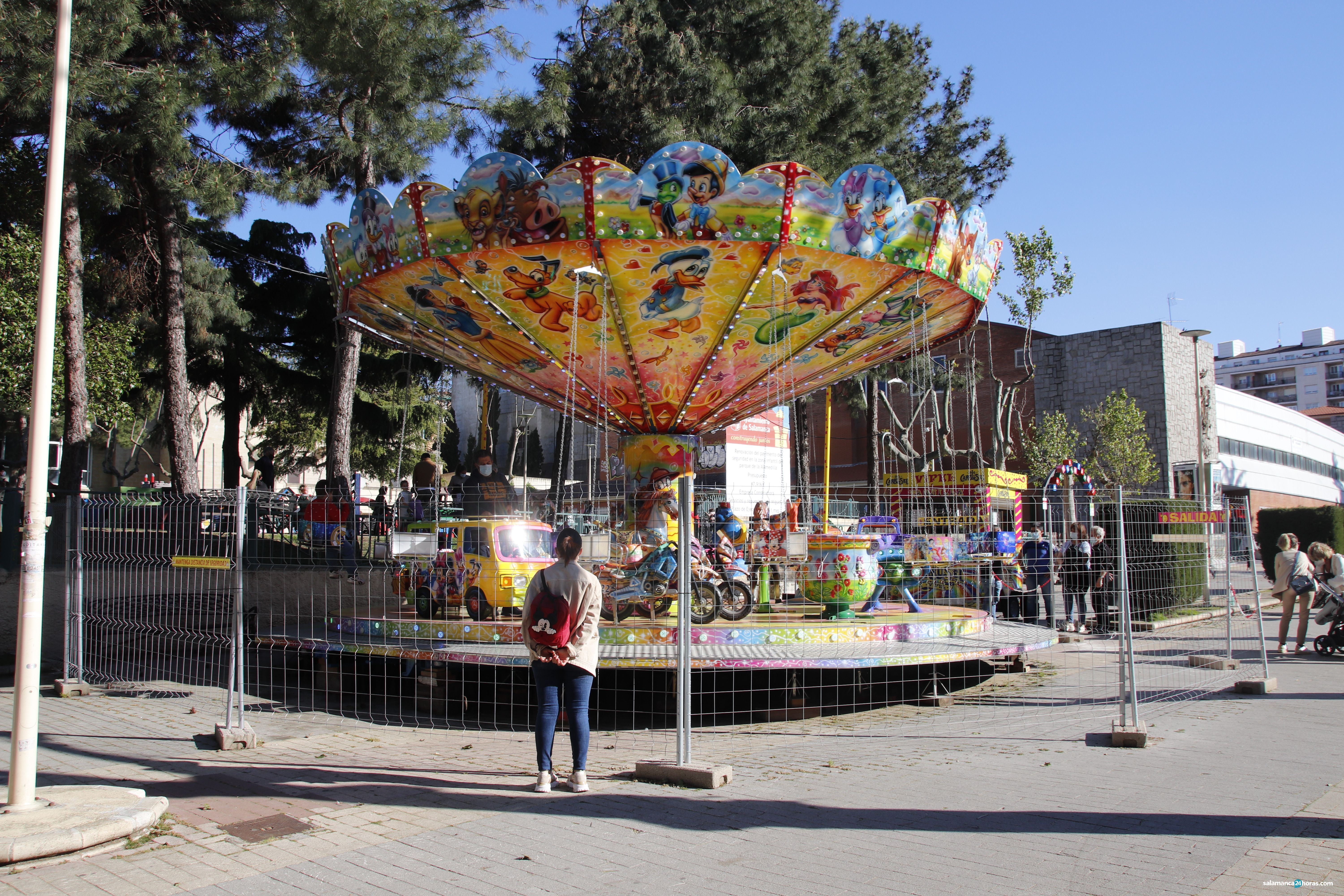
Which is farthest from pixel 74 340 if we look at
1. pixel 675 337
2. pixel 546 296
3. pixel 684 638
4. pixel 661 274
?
pixel 684 638

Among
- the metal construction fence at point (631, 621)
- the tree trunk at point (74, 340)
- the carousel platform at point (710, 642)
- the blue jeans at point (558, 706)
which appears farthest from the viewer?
the tree trunk at point (74, 340)

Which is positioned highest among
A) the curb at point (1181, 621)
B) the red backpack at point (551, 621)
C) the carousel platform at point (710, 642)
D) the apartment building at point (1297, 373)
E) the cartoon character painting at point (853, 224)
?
the apartment building at point (1297, 373)

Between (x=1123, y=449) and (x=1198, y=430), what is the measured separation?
425cm

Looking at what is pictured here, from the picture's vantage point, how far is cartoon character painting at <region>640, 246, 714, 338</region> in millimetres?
8930

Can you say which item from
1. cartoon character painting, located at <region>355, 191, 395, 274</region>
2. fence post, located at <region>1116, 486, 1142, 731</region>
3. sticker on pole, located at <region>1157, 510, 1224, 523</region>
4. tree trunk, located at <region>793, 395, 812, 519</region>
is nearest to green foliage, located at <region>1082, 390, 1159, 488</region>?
tree trunk, located at <region>793, 395, 812, 519</region>

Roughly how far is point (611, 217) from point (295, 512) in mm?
5482

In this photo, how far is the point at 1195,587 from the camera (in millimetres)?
17875

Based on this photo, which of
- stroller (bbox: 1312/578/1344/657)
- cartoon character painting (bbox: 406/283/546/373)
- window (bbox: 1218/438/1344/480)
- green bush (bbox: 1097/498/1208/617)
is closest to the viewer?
cartoon character painting (bbox: 406/283/546/373)

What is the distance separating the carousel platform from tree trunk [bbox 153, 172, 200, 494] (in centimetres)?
845

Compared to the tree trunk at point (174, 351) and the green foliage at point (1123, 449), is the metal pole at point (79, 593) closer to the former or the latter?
the tree trunk at point (174, 351)

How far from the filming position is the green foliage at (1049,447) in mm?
37469

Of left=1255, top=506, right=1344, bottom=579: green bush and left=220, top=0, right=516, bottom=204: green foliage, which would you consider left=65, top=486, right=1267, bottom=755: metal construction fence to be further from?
left=1255, top=506, right=1344, bottom=579: green bush

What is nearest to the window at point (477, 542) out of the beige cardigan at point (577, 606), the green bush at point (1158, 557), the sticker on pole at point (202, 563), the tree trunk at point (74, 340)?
the sticker on pole at point (202, 563)

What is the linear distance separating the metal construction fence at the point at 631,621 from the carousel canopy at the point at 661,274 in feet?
6.20
